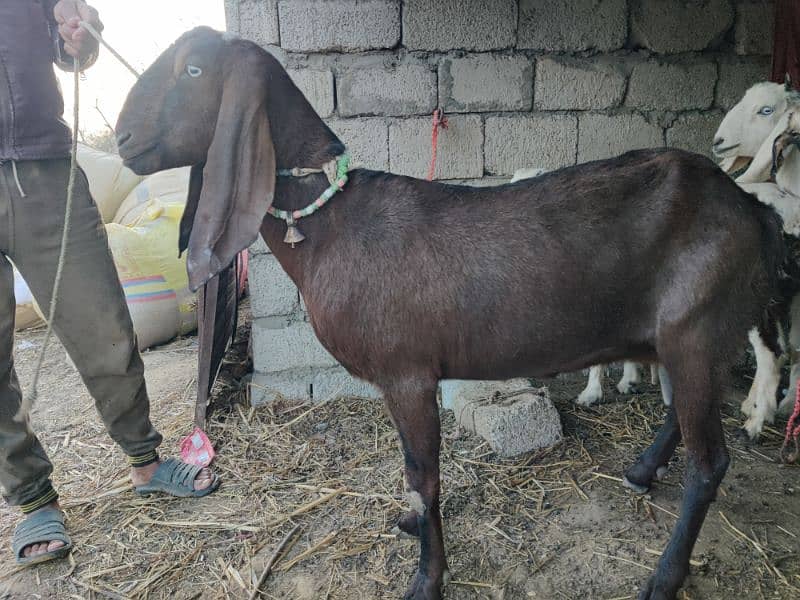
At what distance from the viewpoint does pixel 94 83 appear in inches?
436

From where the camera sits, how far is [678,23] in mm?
3854

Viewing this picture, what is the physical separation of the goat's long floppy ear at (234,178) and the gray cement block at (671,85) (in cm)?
282

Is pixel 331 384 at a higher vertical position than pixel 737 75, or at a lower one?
lower

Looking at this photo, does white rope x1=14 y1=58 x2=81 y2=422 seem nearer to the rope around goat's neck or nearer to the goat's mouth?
the rope around goat's neck

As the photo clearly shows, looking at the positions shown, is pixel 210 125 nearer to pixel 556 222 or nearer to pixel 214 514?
pixel 556 222

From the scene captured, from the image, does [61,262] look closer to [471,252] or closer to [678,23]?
[471,252]

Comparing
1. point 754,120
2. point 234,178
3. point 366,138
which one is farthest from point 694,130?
point 234,178

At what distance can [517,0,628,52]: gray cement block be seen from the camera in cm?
369

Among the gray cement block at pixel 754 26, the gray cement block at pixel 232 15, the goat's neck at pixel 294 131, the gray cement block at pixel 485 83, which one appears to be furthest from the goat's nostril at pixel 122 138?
the gray cement block at pixel 754 26

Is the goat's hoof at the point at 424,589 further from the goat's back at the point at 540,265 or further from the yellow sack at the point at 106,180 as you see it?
the yellow sack at the point at 106,180

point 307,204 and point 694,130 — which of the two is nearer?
point 307,204

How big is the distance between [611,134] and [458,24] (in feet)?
4.04

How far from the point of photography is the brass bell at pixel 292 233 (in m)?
2.14

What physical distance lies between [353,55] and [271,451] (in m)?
2.40
